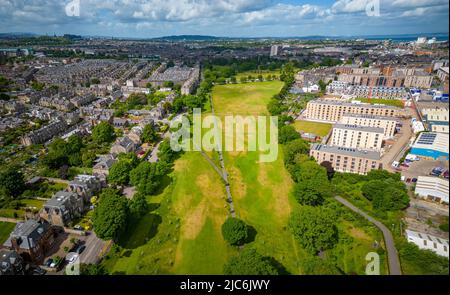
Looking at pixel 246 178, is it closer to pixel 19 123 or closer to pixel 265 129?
pixel 265 129

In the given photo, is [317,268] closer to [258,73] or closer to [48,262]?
[48,262]

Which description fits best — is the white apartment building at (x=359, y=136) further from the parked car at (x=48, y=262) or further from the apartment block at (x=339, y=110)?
the parked car at (x=48, y=262)

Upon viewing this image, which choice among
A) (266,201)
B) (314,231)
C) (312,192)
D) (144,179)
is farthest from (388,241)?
(144,179)

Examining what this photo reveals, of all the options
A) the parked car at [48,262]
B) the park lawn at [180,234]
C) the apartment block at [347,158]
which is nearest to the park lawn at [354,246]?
the park lawn at [180,234]

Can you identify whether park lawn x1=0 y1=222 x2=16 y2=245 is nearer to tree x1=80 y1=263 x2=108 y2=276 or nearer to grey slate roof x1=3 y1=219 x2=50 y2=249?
grey slate roof x1=3 y1=219 x2=50 y2=249

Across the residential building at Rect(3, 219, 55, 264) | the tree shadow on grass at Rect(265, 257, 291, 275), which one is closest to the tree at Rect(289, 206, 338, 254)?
the tree shadow on grass at Rect(265, 257, 291, 275)
